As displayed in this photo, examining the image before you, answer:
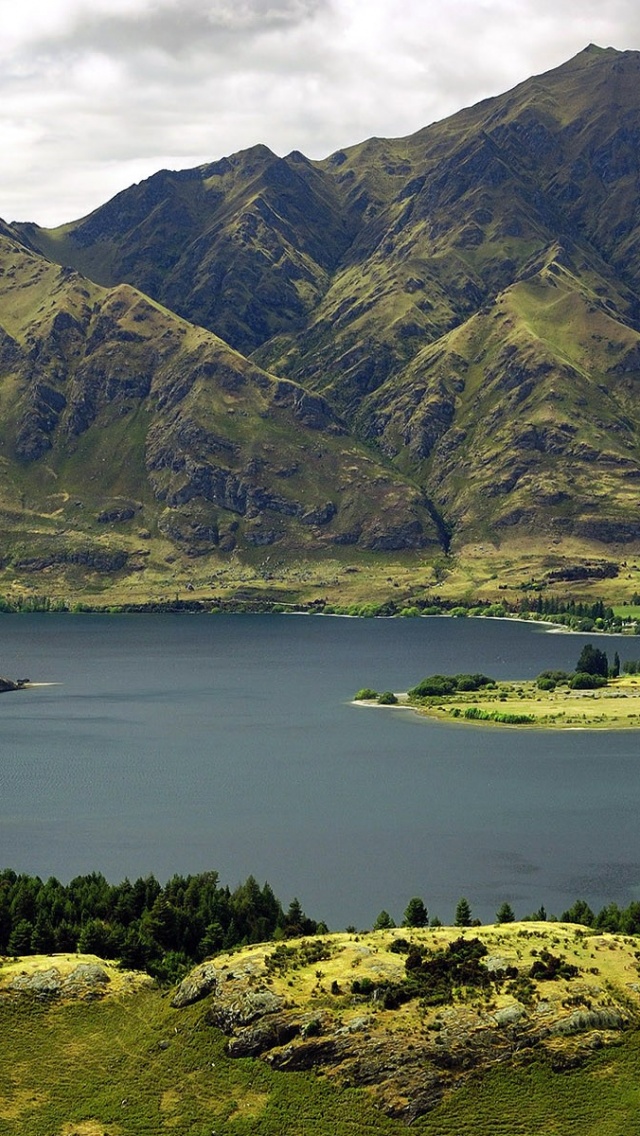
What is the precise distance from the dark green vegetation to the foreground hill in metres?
13.6

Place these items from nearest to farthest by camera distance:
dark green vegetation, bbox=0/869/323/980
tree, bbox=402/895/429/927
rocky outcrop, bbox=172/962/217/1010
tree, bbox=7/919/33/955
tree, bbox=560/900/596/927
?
rocky outcrop, bbox=172/962/217/1010 < dark green vegetation, bbox=0/869/323/980 < tree, bbox=7/919/33/955 < tree, bbox=402/895/429/927 < tree, bbox=560/900/596/927

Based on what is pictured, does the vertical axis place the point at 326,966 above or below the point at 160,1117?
above

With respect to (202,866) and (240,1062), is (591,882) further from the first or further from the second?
(240,1062)

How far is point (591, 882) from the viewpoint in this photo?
178375 millimetres

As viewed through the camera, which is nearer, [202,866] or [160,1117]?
[160,1117]

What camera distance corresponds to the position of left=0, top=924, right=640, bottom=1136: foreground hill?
9969cm

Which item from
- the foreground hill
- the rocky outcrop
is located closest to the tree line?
the rocky outcrop

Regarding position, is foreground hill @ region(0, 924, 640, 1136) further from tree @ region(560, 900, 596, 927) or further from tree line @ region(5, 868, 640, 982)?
tree @ region(560, 900, 596, 927)

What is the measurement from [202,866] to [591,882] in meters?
50.6

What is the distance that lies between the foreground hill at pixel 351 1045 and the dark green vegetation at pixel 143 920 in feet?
44.8

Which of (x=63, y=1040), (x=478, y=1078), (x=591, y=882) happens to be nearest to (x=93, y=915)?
(x=63, y=1040)

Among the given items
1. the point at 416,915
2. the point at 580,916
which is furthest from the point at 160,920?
the point at 580,916

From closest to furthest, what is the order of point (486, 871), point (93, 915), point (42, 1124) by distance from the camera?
point (42, 1124) → point (93, 915) → point (486, 871)

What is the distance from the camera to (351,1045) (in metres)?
104
